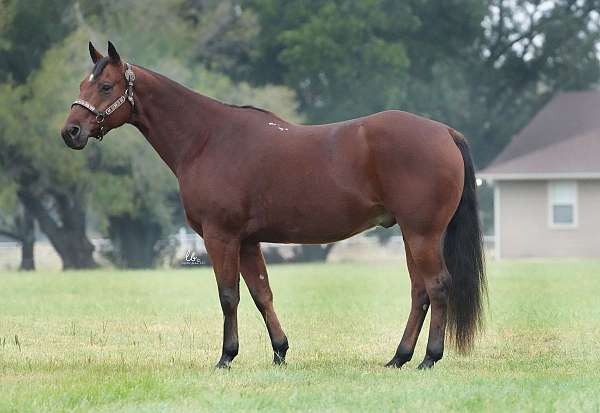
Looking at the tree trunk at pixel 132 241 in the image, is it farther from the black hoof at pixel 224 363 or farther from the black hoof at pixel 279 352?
the black hoof at pixel 224 363

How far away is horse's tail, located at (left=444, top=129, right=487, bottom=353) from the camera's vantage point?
30.3 feet

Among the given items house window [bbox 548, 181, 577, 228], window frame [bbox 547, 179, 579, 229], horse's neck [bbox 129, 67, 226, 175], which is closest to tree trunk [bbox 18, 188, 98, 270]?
window frame [bbox 547, 179, 579, 229]

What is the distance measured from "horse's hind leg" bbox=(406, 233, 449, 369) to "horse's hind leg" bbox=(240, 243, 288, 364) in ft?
3.86

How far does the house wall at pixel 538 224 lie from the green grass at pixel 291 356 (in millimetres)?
17527

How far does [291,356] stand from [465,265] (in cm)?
177

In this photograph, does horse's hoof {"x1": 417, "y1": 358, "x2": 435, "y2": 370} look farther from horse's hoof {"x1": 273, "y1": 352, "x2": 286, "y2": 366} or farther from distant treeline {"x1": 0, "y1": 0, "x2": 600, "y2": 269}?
distant treeline {"x1": 0, "y1": 0, "x2": 600, "y2": 269}

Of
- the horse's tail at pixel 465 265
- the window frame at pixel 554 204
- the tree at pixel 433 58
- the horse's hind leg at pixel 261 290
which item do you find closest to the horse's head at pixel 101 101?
the horse's hind leg at pixel 261 290

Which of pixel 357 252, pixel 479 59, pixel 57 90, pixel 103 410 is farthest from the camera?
pixel 357 252

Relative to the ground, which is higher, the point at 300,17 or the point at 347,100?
the point at 300,17

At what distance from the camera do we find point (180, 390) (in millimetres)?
7723

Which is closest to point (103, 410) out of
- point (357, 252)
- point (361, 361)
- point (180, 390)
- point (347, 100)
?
point (180, 390)

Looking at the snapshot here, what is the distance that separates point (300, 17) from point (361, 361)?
119 feet

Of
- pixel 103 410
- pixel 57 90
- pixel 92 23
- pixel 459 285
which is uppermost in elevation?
pixel 92 23

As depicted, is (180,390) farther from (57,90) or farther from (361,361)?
(57,90)
